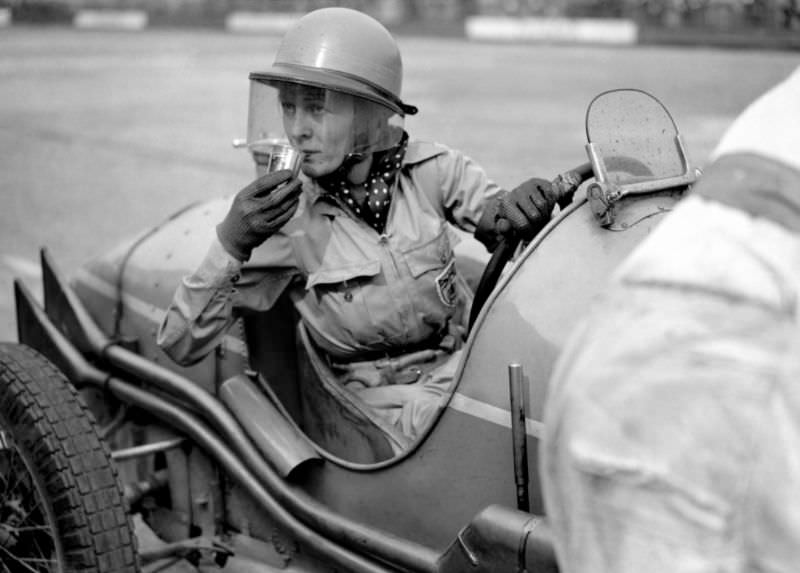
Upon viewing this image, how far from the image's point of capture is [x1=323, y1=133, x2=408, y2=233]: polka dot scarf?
3.23 meters

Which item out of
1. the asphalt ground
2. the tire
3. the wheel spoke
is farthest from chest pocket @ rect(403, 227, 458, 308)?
the asphalt ground

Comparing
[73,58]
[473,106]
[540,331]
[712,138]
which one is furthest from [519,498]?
[73,58]

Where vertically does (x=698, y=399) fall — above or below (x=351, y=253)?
above

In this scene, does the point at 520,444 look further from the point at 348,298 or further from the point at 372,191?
the point at 372,191

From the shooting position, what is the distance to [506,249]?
117 inches

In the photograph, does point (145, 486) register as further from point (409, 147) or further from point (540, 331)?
point (540, 331)

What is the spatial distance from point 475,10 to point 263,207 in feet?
94.2

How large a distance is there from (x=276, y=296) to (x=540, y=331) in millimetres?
964

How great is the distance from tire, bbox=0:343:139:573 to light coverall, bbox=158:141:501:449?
31 centimetres

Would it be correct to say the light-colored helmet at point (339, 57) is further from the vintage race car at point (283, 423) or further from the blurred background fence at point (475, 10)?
the blurred background fence at point (475, 10)

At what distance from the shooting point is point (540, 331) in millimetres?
2467

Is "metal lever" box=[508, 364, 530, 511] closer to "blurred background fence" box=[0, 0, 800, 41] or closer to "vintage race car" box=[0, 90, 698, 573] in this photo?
"vintage race car" box=[0, 90, 698, 573]

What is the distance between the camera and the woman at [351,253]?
3.07 metres

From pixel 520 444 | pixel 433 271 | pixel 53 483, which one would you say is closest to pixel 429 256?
pixel 433 271
